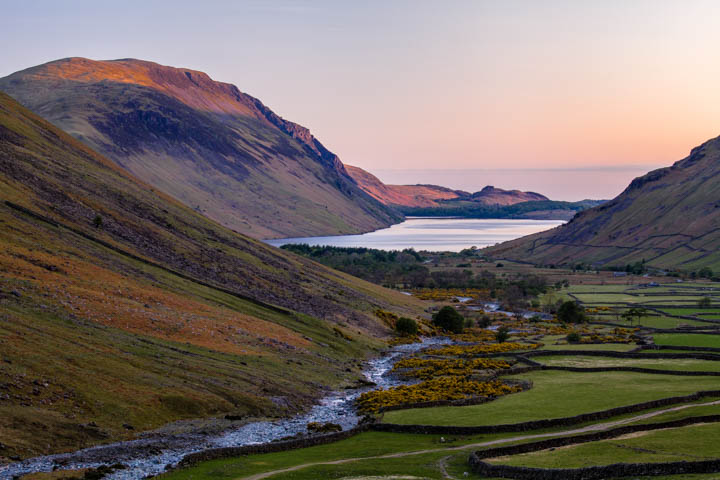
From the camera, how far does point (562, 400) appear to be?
5697 centimetres

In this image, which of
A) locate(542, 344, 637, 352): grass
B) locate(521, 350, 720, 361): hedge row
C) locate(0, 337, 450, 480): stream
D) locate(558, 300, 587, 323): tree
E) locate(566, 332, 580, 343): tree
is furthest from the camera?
locate(558, 300, 587, 323): tree

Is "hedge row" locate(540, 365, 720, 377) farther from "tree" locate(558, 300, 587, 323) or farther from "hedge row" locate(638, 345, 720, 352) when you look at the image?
"tree" locate(558, 300, 587, 323)

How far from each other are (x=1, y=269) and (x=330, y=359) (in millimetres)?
42091

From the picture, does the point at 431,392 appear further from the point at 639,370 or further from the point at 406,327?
the point at 406,327

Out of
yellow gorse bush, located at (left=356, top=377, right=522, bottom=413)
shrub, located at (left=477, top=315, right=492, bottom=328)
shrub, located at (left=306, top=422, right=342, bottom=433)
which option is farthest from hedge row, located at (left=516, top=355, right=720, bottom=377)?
shrub, located at (left=477, top=315, right=492, bottom=328)

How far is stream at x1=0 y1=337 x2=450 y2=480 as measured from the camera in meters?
41.6

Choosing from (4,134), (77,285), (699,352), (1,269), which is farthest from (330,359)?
(4,134)

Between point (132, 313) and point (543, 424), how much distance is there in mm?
48233

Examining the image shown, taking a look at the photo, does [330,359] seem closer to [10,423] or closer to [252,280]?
[252,280]

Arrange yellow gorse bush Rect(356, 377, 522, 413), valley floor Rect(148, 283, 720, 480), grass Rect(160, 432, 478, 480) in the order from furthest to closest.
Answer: yellow gorse bush Rect(356, 377, 522, 413)
grass Rect(160, 432, 478, 480)
valley floor Rect(148, 283, 720, 480)

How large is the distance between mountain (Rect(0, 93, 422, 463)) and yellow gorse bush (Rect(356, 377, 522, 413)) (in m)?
7.23

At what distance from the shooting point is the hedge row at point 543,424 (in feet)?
→ 163

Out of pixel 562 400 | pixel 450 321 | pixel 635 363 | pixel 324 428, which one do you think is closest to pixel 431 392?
pixel 562 400

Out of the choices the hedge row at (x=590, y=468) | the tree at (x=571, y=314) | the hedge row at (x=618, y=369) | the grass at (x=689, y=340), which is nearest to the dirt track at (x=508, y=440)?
the hedge row at (x=590, y=468)
